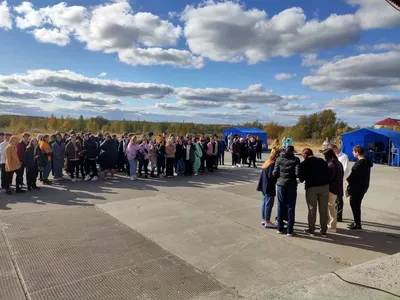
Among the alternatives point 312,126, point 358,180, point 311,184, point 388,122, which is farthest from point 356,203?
point 312,126

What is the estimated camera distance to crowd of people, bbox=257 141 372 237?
595 centimetres

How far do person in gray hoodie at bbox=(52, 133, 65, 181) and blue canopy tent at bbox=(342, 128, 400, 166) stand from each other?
19092 mm

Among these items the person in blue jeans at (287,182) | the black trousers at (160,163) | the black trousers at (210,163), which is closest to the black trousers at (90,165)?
the black trousers at (160,163)

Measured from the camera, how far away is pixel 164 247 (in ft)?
17.7

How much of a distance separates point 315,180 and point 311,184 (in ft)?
0.36

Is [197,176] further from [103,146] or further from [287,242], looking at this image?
[287,242]

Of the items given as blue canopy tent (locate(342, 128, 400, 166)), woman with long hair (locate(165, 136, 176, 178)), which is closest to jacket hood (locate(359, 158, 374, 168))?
woman with long hair (locate(165, 136, 176, 178))

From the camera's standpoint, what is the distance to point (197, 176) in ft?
43.7

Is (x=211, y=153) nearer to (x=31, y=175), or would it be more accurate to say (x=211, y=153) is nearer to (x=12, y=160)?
(x=31, y=175)

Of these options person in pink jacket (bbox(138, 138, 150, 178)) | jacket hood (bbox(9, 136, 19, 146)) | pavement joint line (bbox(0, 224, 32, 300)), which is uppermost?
jacket hood (bbox(9, 136, 19, 146))

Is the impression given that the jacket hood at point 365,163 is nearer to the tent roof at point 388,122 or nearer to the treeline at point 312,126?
the tent roof at point 388,122

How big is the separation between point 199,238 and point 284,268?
174 centimetres

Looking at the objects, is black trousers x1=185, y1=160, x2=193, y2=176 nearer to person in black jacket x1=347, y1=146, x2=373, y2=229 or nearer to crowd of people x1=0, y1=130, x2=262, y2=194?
crowd of people x1=0, y1=130, x2=262, y2=194

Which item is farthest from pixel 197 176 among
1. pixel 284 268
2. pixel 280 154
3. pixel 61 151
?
pixel 284 268
